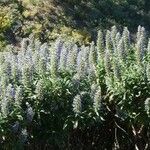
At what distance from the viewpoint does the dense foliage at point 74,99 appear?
727cm

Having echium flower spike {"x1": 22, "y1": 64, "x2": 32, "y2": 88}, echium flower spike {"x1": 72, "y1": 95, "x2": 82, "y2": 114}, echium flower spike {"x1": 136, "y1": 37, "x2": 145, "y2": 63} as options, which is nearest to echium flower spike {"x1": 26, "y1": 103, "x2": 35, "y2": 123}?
echium flower spike {"x1": 22, "y1": 64, "x2": 32, "y2": 88}

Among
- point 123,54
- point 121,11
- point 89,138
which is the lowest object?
point 89,138

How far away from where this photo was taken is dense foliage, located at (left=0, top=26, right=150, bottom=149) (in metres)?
7.27

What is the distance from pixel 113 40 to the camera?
28.8 ft

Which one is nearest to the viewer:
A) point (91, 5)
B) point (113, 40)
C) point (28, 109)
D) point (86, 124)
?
point (28, 109)

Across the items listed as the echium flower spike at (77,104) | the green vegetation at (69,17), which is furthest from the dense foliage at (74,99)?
the green vegetation at (69,17)

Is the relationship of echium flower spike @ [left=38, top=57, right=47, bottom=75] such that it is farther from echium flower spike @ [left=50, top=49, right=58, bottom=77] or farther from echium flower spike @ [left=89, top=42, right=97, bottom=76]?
echium flower spike @ [left=89, top=42, right=97, bottom=76]

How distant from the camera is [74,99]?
292 inches

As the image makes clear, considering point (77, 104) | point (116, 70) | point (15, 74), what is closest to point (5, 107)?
point (15, 74)

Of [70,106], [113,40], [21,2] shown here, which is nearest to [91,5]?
[21,2]

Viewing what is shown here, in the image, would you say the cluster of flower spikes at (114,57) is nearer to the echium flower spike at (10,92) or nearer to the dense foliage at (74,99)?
the dense foliage at (74,99)

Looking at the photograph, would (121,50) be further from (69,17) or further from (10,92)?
(69,17)

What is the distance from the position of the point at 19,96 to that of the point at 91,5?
45.7ft

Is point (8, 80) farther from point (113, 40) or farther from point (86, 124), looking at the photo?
point (113, 40)
